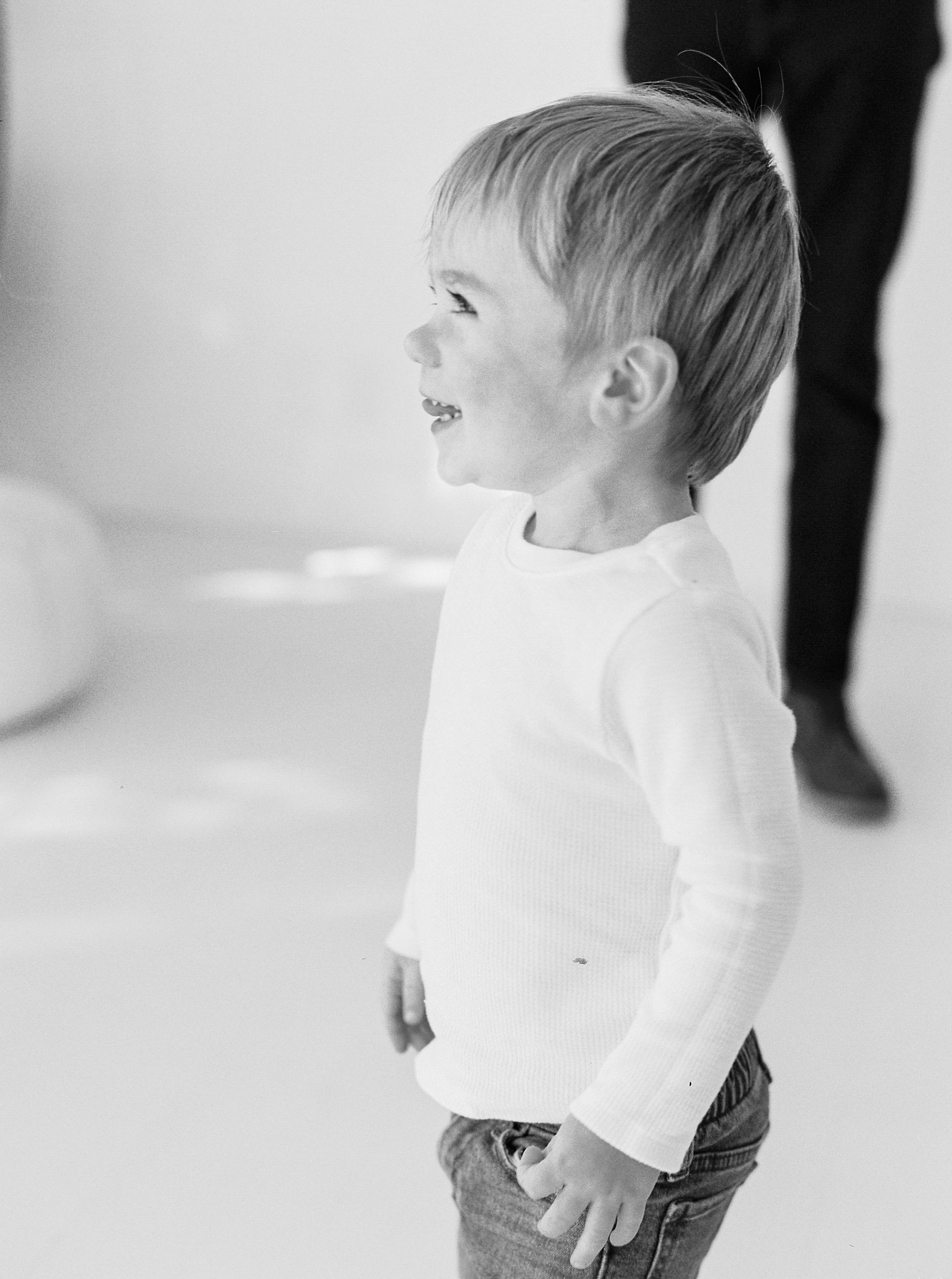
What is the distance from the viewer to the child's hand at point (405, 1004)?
0.88 m

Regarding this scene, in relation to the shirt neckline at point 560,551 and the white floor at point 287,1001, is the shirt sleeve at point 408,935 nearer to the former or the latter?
the shirt neckline at point 560,551

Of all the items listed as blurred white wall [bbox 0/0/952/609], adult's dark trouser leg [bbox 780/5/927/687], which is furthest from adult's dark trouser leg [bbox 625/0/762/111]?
blurred white wall [bbox 0/0/952/609]

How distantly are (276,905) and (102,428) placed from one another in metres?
1.51

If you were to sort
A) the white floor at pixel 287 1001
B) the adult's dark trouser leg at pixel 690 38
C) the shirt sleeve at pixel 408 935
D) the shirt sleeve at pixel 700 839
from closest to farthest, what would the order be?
the shirt sleeve at pixel 700 839 → the shirt sleeve at pixel 408 935 → the white floor at pixel 287 1001 → the adult's dark trouser leg at pixel 690 38

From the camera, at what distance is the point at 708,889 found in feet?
2.07

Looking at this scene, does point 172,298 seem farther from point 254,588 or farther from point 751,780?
point 751,780

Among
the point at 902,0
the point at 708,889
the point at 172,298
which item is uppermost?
the point at 902,0

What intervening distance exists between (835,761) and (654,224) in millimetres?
1211

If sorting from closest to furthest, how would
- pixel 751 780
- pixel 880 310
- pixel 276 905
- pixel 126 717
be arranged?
pixel 751 780 < pixel 276 905 < pixel 880 310 < pixel 126 717

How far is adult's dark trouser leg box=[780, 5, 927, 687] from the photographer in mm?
1570

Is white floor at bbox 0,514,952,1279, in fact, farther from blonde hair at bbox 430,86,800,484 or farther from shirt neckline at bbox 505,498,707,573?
blonde hair at bbox 430,86,800,484

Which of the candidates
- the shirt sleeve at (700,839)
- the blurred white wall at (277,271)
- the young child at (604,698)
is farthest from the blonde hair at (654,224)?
the blurred white wall at (277,271)

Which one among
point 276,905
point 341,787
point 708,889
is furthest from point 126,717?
point 708,889

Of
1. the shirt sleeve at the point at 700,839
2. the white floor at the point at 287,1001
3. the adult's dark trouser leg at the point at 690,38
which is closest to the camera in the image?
the shirt sleeve at the point at 700,839
